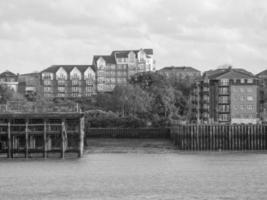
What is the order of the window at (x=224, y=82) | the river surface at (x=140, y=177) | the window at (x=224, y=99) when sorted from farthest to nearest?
the window at (x=224, y=82)
the window at (x=224, y=99)
the river surface at (x=140, y=177)

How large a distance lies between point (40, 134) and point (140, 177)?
722 inches

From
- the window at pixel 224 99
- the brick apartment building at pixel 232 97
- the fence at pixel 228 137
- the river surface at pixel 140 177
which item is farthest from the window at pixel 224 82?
the river surface at pixel 140 177

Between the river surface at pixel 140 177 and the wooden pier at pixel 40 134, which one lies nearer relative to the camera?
the river surface at pixel 140 177

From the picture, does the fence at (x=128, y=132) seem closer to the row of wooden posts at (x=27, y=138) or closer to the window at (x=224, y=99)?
the window at (x=224, y=99)

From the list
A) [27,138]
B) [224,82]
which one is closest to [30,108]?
[27,138]

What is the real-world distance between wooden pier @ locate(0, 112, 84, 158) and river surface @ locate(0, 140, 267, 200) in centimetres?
202

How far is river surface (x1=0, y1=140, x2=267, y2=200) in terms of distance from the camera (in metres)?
58.8

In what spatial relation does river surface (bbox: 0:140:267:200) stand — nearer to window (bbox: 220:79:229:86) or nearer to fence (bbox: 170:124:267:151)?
fence (bbox: 170:124:267:151)

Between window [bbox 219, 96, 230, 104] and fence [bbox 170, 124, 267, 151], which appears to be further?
window [bbox 219, 96, 230, 104]

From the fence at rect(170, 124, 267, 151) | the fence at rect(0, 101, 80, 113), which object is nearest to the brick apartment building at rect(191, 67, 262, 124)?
the fence at rect(0, 101, 80, 113)

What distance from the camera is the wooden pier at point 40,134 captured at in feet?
279

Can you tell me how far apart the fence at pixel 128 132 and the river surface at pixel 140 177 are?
48.3 metres

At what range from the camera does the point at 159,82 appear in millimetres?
187000

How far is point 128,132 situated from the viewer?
5709 inches
